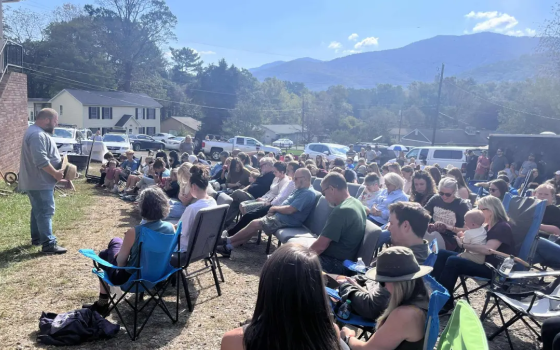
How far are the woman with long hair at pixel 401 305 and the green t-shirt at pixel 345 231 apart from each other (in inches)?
66.7

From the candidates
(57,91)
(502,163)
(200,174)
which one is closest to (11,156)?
(200,174)

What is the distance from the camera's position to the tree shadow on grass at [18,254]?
5.43m

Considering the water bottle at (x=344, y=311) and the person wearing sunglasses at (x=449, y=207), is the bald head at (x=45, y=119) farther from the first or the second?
the person wearing sunglasses at (x=449, y=207)

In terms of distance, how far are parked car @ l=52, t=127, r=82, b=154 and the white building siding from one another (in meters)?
22.4

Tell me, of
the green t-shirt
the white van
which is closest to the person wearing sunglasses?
the green t-shirt

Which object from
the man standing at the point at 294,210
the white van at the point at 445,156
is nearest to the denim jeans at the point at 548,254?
the man standing at the point at 294,210

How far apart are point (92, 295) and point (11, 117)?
11666 mm

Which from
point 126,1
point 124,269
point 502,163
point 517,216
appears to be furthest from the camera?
point 126,1

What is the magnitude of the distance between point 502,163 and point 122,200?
1364 centimetres

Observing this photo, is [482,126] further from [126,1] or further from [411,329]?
[411,329]

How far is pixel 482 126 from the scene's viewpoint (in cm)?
6881

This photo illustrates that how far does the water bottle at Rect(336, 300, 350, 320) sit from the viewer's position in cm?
297

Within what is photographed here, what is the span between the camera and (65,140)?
21.0 m

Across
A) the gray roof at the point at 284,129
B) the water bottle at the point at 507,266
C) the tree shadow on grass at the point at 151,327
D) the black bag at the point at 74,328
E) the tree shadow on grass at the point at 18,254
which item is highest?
the gray roof at the point at 284,129
